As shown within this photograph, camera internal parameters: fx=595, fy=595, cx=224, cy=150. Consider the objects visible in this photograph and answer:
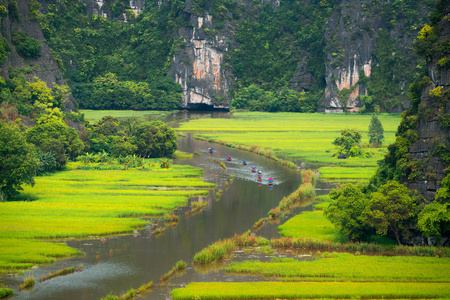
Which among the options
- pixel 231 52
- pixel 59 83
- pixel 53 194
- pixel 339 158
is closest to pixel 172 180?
pixel 53 194

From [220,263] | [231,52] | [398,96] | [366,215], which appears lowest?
[220,263]

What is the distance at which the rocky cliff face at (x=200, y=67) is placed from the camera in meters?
145

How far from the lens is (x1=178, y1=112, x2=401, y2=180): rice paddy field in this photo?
62.4 m

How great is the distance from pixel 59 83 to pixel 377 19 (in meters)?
81.7

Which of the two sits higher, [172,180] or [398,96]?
[398,96]

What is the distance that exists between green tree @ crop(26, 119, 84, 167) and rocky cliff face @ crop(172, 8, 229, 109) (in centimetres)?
8330

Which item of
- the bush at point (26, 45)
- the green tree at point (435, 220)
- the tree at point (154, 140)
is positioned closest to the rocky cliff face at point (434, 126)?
the green tree at point (435, 220)

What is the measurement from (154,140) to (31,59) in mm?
25336

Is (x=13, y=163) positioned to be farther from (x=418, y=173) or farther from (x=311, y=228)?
(x=418, y=173)

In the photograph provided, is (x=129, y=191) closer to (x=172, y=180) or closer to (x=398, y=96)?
(x=172, y=180)

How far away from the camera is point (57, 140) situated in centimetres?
5641

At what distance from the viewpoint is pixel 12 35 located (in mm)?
77500

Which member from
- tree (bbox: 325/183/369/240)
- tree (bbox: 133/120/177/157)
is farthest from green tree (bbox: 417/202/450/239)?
tree (bbox: 133/120/177/157)

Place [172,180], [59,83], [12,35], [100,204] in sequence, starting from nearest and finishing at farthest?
[100,204] < [172,180] < [12,35] < [59,83]
